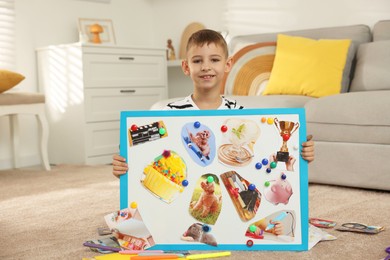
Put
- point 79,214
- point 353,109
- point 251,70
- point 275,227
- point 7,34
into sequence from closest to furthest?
point 275,227 < point 79,214 < point 353,109 < point 251,70 < point 7,34

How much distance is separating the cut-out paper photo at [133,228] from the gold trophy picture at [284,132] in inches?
16.6

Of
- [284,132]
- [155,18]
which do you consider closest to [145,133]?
[284,132]

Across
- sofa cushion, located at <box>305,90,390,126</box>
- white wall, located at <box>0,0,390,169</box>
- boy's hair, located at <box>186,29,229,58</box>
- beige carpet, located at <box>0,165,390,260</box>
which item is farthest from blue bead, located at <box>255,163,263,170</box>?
white wall, located at <box>0,0,390,169</box>

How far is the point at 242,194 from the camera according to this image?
1.55 metres

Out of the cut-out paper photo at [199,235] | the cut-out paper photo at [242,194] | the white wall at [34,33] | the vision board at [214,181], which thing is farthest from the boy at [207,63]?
the white wall at [34,33]

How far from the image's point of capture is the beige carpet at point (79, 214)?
1601mm

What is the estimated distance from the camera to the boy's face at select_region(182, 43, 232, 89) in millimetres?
1760

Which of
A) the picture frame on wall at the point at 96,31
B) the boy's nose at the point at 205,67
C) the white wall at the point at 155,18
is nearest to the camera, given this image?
the boy's nose at the point at 205,67

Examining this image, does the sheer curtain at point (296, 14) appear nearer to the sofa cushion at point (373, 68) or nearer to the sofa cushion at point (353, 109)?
the sofa cushion at point (373, 68)

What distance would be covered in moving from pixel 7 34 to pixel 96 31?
60 cm

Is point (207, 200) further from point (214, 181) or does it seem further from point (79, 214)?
point (79, 214)

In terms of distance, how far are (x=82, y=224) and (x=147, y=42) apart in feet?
9.42

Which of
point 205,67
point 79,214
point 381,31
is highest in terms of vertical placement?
point 381,31

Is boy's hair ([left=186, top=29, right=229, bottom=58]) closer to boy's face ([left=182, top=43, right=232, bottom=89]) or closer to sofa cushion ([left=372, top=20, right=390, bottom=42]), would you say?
boy's face ([left=182, top=43, right=232, bottom=89])
